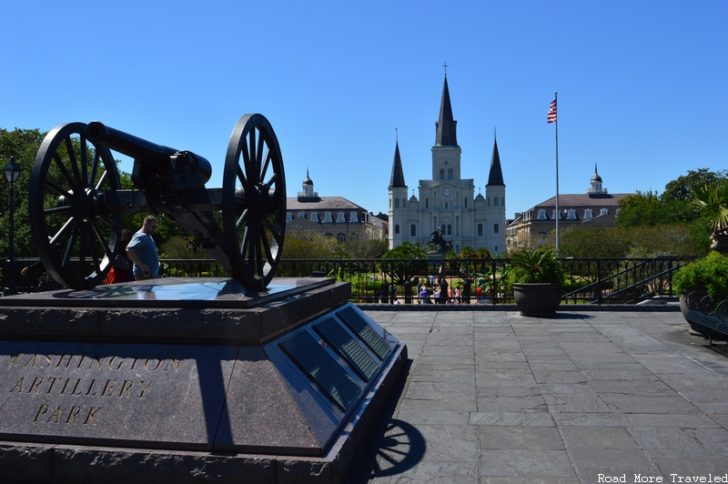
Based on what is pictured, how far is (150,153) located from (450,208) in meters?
114

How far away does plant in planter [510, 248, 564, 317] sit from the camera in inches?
452

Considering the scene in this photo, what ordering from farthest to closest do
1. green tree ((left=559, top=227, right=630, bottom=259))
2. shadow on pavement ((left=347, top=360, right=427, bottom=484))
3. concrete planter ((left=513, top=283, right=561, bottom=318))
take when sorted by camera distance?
green tree ((left=559, top=227, right=630, bottom=259)) < concrete planter ((left=513, top=283, right=561, bottom=318)) < shadow on pavement ((left=347, top=360, right=427, bottom=484))

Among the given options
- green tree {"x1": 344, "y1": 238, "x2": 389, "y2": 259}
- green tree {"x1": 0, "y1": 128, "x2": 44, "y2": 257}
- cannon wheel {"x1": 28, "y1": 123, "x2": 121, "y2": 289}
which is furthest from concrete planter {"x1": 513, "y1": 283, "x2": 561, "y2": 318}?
Answer: green tree {"x1": 344, "y1": 238, "x2": 389, "y2": 259}

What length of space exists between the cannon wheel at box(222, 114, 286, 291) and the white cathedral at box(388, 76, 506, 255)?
110m

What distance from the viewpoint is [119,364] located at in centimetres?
401

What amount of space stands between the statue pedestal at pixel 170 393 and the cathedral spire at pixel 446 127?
114 meters

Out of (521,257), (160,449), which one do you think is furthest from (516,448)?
(521,257)

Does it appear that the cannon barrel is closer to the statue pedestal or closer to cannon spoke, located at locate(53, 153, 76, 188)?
cannon spoke, located at locate(53, 153, 76, 188)

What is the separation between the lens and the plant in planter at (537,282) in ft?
37.6

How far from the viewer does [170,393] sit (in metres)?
3.78

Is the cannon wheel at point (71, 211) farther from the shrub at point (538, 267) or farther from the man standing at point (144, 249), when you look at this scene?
the shrub at point (538, 267)

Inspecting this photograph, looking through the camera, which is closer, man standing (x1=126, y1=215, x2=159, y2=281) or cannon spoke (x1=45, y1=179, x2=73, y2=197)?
cannon spoke (x1=45, y1=179, x2=73, y2=197)

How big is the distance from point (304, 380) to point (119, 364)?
1.15 m

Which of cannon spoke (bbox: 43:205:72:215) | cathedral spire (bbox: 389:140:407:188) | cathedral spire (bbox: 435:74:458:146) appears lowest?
cannon spoke (bbox: 43:205:72:215)
